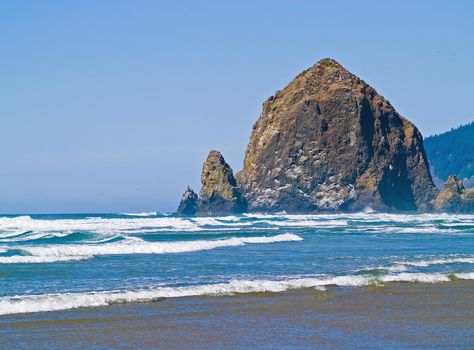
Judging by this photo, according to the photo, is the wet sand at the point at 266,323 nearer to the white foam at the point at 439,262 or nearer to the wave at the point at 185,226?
the white foam at the point at 439,262

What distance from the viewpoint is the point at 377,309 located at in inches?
607

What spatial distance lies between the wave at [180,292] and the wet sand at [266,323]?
500 millimetres

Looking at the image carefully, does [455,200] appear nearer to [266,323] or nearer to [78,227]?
[78,227]

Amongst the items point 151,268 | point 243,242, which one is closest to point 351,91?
point 243,242

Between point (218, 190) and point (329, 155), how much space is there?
60.4 ft

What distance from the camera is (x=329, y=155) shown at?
375ft

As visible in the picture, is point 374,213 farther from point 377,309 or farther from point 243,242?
point 377,309

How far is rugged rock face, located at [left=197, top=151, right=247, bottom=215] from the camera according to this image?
110125 mm

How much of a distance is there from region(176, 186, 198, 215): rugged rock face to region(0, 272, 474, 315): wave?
98.4 m

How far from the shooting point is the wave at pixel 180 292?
15.4m

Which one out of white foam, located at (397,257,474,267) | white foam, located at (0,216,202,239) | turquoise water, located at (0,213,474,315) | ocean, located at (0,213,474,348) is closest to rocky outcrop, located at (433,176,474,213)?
white foam, located at (0,216,202,239)

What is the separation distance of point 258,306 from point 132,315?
2.81 meters

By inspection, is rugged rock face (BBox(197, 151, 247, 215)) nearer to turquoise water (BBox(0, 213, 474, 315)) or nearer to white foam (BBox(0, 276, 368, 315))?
turquoise water (BBox(0, 213, 474, 315))

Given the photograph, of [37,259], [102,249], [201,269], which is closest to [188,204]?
[102,249]
